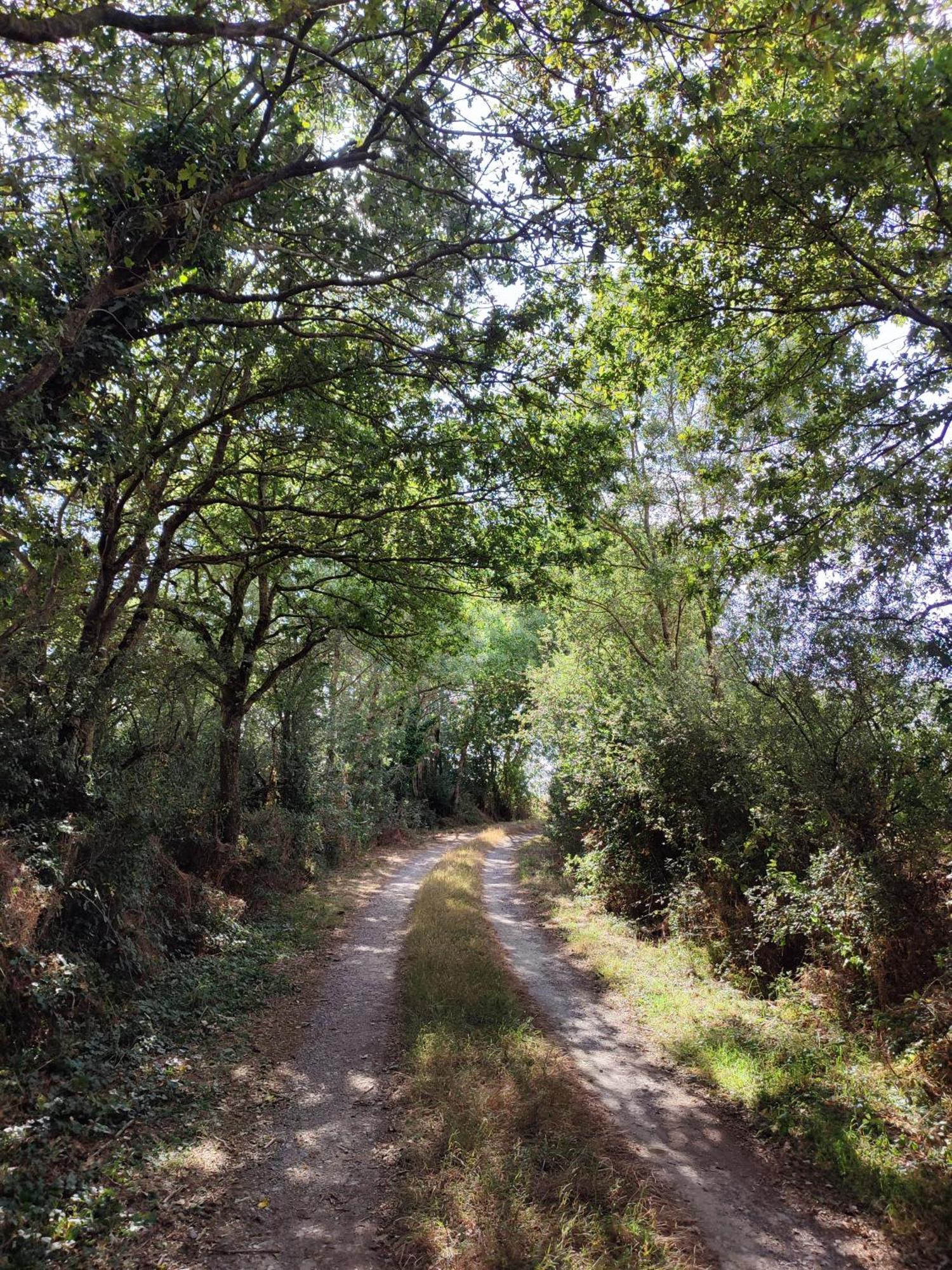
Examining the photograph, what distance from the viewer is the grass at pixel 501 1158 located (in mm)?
4152

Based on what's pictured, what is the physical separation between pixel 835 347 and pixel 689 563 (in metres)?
3.19

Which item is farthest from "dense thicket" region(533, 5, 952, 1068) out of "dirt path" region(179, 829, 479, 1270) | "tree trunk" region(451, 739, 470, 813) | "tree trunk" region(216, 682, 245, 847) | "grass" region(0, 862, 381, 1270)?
"tree trunk" region(451, 739, 470, 813)

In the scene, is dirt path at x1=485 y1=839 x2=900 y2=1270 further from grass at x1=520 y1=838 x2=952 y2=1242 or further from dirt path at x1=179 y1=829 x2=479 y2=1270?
dirt path at x1=179 y1=829 x2=479 y2=1270

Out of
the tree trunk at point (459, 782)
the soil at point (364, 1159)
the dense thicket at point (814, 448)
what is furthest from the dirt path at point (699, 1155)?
the tree trunk at point (459, 782)

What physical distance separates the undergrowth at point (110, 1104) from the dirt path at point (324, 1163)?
2.03ft

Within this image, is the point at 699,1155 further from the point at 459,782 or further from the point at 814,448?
the point at 459,782

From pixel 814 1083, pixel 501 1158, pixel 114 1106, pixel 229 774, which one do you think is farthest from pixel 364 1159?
pixel 229 774

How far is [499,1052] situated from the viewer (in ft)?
22.0

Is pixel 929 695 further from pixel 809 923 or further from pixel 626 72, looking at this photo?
pixel 626 72

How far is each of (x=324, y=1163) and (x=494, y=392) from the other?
8033 millimetres

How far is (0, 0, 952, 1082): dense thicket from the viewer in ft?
18.2

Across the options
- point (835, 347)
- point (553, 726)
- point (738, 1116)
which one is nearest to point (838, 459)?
point (835, 347)

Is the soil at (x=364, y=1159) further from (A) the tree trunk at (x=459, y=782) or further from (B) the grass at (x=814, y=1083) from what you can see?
(A) the tree trunk at (x=459, y=782)

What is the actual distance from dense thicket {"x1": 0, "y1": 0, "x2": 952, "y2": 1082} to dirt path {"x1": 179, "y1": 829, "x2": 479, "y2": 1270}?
2432 mm
